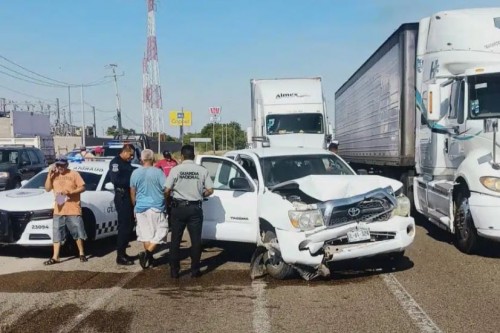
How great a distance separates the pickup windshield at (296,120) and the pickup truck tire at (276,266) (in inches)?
485

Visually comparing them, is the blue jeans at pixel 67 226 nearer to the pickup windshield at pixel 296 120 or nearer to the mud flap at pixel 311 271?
the mud flap at pixel 311 271

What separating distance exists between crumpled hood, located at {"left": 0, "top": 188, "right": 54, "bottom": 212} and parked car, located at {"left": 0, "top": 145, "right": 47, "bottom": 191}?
28.3 feet

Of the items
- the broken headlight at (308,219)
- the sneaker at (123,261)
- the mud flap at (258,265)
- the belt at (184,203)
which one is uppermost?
the belt at (184,203)

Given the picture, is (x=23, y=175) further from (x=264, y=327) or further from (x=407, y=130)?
(x=264, y=327)

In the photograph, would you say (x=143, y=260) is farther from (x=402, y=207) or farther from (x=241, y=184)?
(x=402, y=207)

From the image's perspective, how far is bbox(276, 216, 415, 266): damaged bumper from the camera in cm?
693

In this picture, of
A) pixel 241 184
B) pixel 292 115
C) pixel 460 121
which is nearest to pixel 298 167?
pixel 241 184

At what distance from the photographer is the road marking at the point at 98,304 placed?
18.6 ft

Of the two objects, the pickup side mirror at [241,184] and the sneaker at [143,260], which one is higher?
the pickup side mirror at [241,184]

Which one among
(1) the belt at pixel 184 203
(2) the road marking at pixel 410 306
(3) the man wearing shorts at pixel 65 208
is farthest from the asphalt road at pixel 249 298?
(1) the belt at pixel 184 203

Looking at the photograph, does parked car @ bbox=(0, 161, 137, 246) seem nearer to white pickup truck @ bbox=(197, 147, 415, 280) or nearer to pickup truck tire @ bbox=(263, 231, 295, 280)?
white pickup truck @ bbox=(197, 147, 415, 280)

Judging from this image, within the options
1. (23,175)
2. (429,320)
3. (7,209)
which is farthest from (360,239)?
(23,175)

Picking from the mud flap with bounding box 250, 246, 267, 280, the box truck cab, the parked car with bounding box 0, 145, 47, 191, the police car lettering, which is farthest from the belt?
the parked car with bounding box 0, 145, 47, 191

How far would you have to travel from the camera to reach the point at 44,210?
9133mm
